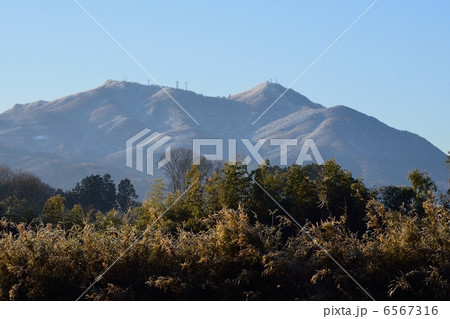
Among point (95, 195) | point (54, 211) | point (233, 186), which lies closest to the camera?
point (233, 186)

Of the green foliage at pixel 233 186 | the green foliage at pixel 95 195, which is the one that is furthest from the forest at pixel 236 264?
the green foliage at pixel 95 195

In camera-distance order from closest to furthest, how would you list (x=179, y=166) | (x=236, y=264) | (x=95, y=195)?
(x=236, y=264) < (x=179, y=166) < (x=95, y=195)

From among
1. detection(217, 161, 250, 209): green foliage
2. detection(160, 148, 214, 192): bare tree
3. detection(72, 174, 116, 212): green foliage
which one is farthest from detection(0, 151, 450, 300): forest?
detection(72, 174, 116, 212): green foliage

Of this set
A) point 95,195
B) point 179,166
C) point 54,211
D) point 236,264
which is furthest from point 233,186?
point 95,195

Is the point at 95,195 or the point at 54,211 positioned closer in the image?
the point at 54,211

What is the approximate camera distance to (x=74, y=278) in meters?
7.87

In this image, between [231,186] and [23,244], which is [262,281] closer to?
[23,244]

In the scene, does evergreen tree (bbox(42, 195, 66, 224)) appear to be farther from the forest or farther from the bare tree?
the bare tree

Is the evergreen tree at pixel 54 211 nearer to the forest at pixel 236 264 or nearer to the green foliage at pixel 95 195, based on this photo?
the forest at pixel 236 264

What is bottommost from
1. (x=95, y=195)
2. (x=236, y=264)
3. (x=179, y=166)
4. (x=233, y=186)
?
(x=95, y=195)

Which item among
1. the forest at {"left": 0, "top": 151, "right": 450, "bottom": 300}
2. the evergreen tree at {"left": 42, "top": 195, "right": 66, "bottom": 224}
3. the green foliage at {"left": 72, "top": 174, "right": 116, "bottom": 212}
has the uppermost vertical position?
the forest at {"left": 0, "top": 151, "right": 450, "bottom": 300}

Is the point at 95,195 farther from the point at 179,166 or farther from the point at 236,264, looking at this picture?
the point at 236,264

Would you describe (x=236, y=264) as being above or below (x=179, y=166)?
below

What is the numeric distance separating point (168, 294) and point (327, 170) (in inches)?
821
